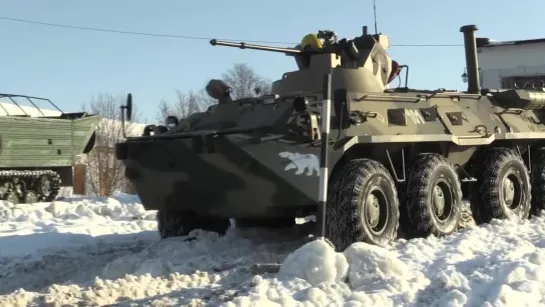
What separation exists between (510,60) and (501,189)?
1861cm

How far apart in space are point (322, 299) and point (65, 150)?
13.8m

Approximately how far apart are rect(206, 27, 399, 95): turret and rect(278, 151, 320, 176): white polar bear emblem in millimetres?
1685

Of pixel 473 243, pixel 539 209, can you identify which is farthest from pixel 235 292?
pixel 539 209

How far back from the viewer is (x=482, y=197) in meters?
8.64

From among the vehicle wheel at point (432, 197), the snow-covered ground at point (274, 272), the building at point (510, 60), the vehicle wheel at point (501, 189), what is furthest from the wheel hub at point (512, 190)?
the building at point (510, 60)

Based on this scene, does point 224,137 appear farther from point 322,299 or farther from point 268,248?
point 322,299

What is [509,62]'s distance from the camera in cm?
2608

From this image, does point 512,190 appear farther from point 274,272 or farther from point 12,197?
point 12,197

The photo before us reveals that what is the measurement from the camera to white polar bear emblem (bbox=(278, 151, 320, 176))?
6.49 m

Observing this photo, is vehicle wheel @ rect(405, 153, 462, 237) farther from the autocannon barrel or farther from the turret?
the autocannon barrel

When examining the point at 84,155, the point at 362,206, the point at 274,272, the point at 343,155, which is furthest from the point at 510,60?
the point at 274,272

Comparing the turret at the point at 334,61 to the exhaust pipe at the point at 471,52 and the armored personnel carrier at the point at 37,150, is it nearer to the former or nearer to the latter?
the exhaust pipe at the point at 471,52

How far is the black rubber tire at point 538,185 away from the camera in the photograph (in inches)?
378

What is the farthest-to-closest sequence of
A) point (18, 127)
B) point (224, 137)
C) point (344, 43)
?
1. point (18, 127)
2. point (344, 43)
3. point (224, 137)
